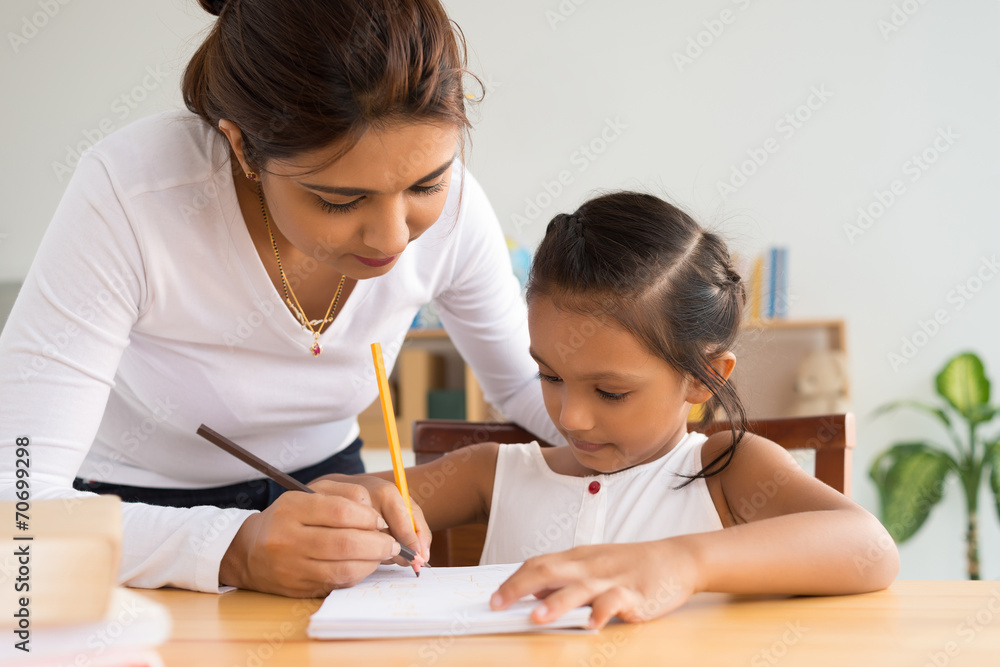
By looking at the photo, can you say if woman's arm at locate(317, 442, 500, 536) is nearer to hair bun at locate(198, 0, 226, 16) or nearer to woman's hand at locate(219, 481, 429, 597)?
woman's hand at locate(219, 481, 429, 597)

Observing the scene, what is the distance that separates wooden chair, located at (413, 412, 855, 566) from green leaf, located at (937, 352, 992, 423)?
2.16 metres

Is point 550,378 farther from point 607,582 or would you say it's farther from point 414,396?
point 414,396

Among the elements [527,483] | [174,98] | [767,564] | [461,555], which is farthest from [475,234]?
Answer: [174,98]

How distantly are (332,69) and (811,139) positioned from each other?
293 centimetres

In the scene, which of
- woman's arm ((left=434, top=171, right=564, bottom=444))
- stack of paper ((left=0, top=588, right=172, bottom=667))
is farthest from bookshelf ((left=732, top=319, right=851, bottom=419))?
stack of paper ((left=0, top=588, right=172, bottom=667))

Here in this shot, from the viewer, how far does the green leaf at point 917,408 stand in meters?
3.00

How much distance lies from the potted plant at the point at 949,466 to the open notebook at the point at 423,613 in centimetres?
261

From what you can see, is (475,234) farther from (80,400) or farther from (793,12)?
(793,12)

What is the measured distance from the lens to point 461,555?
1.28 metres

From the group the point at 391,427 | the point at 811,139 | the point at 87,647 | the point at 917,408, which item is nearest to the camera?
the point at 87,647

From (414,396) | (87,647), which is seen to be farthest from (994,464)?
(87,647)

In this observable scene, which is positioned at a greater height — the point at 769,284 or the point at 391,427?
the point at 391,427

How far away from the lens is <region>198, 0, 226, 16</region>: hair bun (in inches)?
39.0

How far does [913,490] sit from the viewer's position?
294cm
